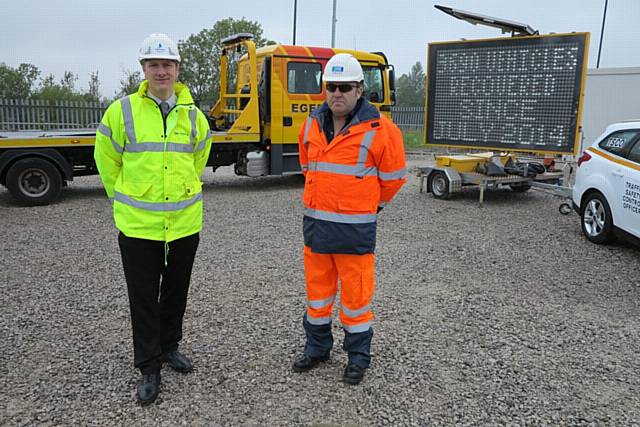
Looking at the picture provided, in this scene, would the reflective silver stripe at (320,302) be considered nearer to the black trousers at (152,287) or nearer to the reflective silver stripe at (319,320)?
the reflective silver stripe at (319,320)

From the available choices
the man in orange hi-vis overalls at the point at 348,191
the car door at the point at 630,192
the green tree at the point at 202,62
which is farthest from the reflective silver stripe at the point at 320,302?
the green tree at the point at 202,62

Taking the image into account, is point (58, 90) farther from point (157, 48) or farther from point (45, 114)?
point (157, 48)

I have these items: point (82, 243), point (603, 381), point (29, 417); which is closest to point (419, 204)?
point (82, 243)

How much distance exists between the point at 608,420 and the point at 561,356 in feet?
2.67

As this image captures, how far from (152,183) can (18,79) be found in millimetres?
29962

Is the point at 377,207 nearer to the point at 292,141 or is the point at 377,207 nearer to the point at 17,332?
the point at 17,332

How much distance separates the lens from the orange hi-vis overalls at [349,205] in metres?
3.35

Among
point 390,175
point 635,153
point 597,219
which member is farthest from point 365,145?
point 597,219

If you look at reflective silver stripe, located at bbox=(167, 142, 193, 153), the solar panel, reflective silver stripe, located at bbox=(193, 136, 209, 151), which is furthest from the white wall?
reflective silver stripe, located at bbox=(167, 142, 193, 153)

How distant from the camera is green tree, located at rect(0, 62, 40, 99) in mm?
28203

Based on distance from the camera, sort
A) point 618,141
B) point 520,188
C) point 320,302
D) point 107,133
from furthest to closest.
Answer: point 520,188, point 618,141, point 320,302, point 107,133

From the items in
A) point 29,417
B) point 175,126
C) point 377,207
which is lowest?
point 29,417

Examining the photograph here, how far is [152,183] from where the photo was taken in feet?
10.3

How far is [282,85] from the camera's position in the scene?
1088 centimetres
